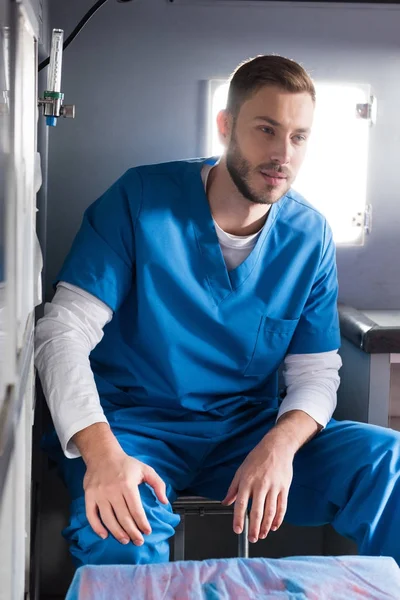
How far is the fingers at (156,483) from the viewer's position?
51.1 inches

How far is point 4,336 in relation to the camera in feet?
2.64

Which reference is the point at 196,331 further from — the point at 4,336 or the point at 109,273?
the point at 4,336

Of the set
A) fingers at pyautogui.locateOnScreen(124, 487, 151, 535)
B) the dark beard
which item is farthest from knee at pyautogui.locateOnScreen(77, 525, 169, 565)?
the dark beard

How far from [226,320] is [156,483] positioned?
49 centimetres

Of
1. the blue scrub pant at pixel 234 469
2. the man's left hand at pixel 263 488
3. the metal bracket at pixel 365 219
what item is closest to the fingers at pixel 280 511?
the man's left hand at pixel 263 488

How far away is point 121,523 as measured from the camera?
127 centimetres

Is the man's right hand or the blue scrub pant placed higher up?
the man's right hand

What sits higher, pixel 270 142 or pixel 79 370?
pixel 270 142

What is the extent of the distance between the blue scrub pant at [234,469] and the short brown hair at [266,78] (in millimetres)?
693

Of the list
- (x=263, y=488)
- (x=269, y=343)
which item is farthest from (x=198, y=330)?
(x=263, y=488)

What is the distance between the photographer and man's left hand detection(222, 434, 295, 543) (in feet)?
4.54

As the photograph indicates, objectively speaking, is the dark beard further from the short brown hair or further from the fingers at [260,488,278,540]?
the fingers at [260,488,278,540]

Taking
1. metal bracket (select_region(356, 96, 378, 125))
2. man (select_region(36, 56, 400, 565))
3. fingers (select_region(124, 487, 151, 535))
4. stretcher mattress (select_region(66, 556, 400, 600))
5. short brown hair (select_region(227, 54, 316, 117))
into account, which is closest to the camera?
stretcher mattress (select_region(66, 556, 400, 600))

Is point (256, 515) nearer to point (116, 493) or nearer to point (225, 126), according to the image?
point (116, 493)
